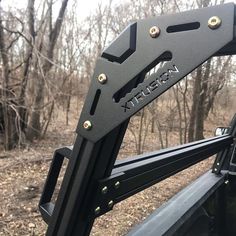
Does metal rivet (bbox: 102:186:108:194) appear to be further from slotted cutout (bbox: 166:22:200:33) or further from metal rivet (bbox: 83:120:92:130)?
slotted cutout (bbox: 166:22:200:33)

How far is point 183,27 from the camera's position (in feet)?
3.15

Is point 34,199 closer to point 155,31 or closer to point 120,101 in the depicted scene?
point 120,101

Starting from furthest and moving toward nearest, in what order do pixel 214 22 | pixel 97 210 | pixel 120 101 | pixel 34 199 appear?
pixel 34 199 → pixel 97 210 → pixel 120 101 → pixel 214 22

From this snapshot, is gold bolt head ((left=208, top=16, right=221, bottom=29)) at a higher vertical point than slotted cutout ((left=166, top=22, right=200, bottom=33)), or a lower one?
higher

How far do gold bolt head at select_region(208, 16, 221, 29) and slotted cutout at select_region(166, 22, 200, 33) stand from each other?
0.04 metres

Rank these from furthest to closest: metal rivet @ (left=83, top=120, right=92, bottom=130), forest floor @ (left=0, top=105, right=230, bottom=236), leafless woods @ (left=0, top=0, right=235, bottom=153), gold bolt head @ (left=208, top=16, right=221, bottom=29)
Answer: leafless woods @ (left=0, top=0, right=235, bottom=153) → forest floor @ (left=0, top=105, right=230, bottom=236) → metal rivet @ (left=83, top=120, right=92, bottom=130) → gold bolt head @ (left=208, top=16, right=221, bottom=29)

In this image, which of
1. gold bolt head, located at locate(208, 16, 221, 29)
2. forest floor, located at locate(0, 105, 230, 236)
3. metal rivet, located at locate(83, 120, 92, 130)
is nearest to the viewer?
gold bolt head, located at locate(208, 16, 221, 29)

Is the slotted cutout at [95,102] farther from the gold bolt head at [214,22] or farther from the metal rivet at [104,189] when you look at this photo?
the gold bolt head at [214,22]

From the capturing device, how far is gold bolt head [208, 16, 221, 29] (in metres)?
0.89

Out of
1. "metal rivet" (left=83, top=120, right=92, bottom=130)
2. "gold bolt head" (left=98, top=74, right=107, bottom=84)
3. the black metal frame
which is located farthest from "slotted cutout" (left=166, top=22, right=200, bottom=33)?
"metal rivet" (left=83, top=120, right=92, bottom=130)

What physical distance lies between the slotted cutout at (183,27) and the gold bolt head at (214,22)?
0.04 m

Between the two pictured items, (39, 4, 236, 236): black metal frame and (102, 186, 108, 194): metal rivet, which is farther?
(102, 186, 108, 194): metal rivet

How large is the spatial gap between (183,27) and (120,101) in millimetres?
268

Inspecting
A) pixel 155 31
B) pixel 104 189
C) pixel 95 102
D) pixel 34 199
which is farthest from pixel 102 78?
pixel 34 199
